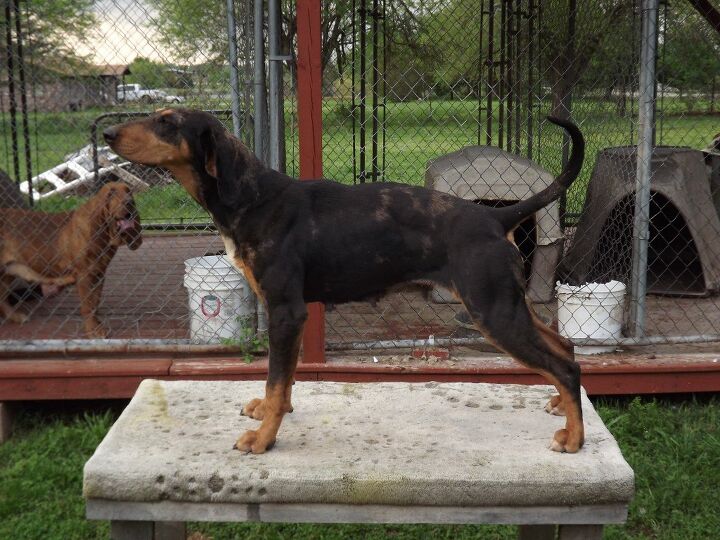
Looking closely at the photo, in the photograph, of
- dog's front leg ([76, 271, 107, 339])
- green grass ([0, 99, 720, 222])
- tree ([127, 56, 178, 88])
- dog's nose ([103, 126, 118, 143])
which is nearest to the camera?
dog's nose ([103, 126, 118, 143])

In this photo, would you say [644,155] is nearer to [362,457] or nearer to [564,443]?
[564,443]

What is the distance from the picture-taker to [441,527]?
3.96 meters

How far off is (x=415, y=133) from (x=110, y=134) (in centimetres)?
531

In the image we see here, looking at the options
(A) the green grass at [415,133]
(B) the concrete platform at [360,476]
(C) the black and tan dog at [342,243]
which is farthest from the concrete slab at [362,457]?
(A) the green grass at [415,133]

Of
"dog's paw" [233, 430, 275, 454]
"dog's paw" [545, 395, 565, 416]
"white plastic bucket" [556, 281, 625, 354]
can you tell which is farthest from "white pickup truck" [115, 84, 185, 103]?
"dog's paw" [545, 395, 565, 416]

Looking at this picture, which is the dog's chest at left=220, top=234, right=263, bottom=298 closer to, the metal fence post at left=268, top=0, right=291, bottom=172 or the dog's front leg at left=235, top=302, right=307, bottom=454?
the dog's front leg at left=235, top=302, right=307, bottom=454

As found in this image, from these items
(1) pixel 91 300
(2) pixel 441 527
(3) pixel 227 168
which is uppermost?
(3) pixel 227 168

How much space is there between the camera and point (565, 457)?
113 inches

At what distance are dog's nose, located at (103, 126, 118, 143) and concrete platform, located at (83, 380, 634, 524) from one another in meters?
1.06

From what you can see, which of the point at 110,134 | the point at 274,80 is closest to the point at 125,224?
the point at 274,80

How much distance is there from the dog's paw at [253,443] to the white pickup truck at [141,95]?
2.49m

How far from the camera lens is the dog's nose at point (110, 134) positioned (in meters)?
2.65

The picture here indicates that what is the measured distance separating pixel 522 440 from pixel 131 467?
1380 millimetres

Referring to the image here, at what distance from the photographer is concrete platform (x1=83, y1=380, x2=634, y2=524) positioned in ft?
8.88
